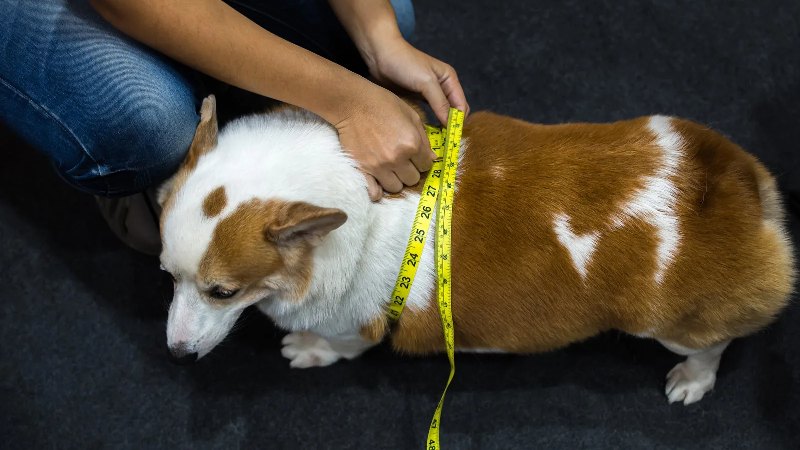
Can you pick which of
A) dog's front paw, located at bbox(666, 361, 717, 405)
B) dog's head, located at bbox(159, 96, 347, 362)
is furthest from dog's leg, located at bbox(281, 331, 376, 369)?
dog's front paw, located at bbox(666, 361, 717, 405)

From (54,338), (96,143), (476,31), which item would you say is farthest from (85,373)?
(476,31)

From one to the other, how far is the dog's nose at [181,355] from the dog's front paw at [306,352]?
426 millimetres

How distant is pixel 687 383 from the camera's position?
1.78 metres

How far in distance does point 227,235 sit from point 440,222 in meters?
0.41

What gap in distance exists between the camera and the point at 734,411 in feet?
5.92

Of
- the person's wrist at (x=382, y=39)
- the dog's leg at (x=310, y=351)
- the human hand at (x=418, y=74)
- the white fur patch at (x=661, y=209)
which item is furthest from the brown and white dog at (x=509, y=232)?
the dog's leg at (x=310, y=351)

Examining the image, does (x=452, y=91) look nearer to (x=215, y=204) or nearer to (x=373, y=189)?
(x=373, y=189)

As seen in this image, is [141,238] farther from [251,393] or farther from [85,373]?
[251,393]

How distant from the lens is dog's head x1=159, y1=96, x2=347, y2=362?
1182 mm

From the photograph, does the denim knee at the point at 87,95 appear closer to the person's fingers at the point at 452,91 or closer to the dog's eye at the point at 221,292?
the dog's eye at the point at 221,292

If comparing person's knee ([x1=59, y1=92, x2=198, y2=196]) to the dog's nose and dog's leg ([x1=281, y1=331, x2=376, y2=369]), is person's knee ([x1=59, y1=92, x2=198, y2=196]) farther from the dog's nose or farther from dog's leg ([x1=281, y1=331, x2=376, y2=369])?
dog's leg ([x1=281, y1=331, x2=376, y2=369])

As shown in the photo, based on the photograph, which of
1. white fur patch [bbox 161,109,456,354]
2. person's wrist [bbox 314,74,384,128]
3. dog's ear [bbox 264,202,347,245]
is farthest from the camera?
person's wrist [bbox 314,74,384,128]

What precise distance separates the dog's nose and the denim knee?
388 millimetres

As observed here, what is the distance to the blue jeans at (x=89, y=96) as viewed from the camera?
1.29m
